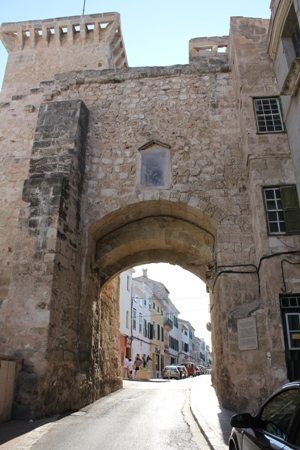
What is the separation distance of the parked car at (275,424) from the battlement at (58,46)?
786 inches

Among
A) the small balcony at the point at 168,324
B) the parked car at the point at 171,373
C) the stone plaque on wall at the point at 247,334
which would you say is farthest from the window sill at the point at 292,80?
the small balcony at the point at 168,324

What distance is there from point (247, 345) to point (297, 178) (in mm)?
3540

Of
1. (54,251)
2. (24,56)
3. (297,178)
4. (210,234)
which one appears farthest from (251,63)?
(24,56)

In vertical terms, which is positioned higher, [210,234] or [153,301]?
[153,301]

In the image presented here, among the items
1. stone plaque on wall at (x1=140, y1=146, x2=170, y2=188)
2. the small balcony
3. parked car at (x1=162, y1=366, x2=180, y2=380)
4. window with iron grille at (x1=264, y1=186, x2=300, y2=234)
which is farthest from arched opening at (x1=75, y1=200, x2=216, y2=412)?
the small balcony

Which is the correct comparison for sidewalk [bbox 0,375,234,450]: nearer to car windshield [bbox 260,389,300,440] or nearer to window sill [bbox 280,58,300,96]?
car windshield [bbox 260,389,300,440]

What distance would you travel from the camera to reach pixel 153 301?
4156 centimetres

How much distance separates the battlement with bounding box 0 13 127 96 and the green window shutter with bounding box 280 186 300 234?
14.9 m

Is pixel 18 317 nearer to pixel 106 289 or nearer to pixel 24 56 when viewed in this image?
pixel 106 289

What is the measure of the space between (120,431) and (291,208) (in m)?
5.30

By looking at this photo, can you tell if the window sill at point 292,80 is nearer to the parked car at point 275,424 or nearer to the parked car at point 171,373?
the parked car at point 275,424

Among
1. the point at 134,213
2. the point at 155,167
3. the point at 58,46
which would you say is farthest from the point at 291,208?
the point at 58,46

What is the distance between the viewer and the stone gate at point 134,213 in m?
7.82

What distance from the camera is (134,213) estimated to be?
34.3 feet
